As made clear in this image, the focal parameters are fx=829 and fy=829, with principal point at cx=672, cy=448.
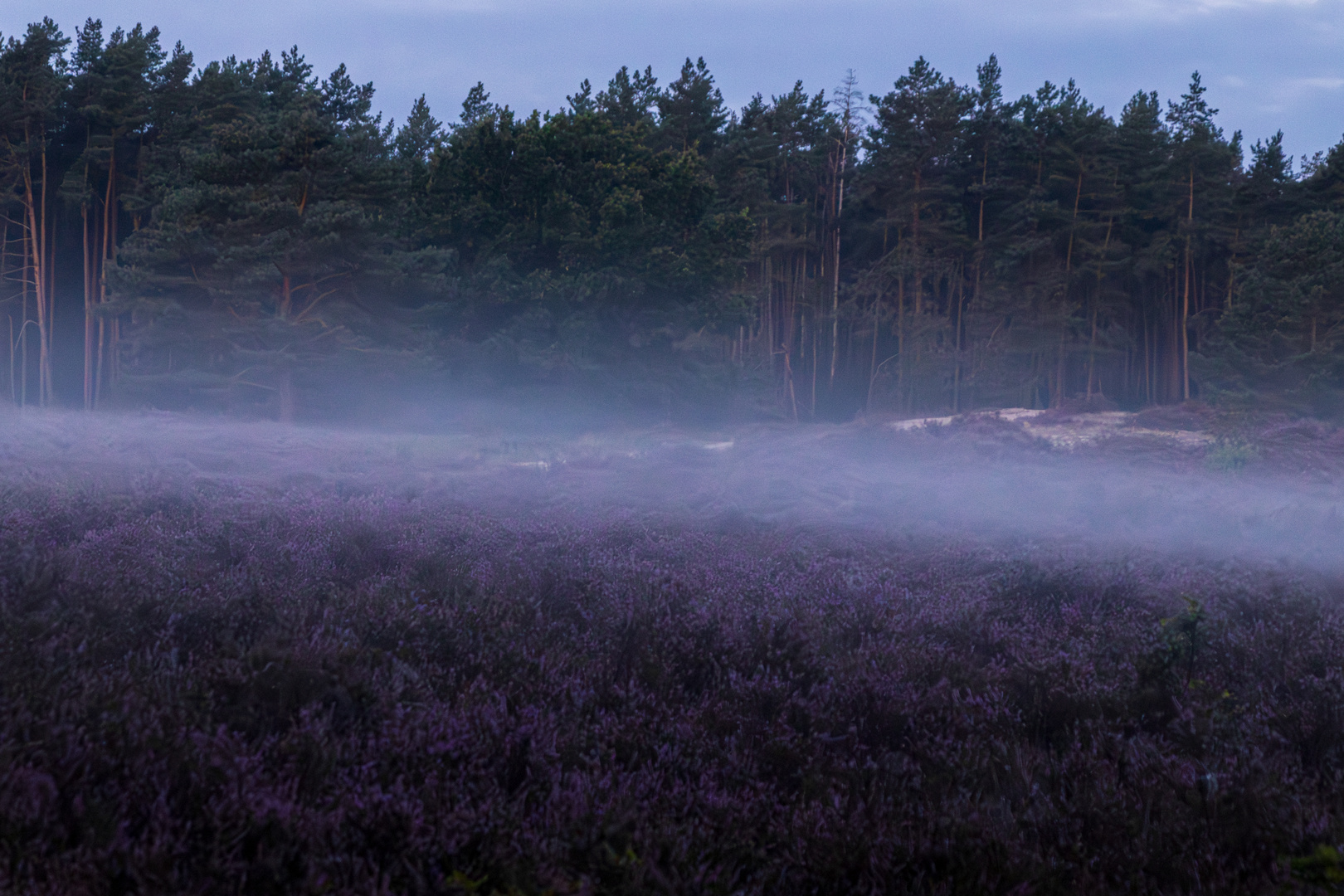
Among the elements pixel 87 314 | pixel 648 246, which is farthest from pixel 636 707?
pixel 87 314

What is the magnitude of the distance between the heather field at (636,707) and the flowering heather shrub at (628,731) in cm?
1

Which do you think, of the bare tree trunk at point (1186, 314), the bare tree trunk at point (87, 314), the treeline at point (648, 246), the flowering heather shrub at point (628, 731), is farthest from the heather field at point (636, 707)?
the bare tree trunk at point (1186, 314)

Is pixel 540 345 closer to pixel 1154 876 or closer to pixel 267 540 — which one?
pixel 267 540

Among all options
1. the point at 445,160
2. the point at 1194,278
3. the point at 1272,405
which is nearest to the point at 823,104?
the point at 1194,278

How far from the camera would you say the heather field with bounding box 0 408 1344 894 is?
7.54ft

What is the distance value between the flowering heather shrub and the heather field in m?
0.01

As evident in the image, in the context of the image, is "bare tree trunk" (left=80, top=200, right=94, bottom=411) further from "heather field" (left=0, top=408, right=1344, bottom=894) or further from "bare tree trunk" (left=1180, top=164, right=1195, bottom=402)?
"bare tree trunk" (left=1180, top=164, right=1195, bottom=402)

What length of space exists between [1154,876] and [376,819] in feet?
7.53

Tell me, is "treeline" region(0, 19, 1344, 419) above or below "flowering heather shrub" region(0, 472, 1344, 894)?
above

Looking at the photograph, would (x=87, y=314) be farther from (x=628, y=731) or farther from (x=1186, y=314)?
(x=1186, y=314)

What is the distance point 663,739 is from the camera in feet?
10.4

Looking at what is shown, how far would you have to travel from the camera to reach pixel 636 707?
3479 mm

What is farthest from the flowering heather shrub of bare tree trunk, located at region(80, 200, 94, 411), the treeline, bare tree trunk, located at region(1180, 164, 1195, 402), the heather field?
bare tree trunk, located at region(1180, 164, 1195, 402)

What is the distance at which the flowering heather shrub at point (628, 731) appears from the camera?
227cm
